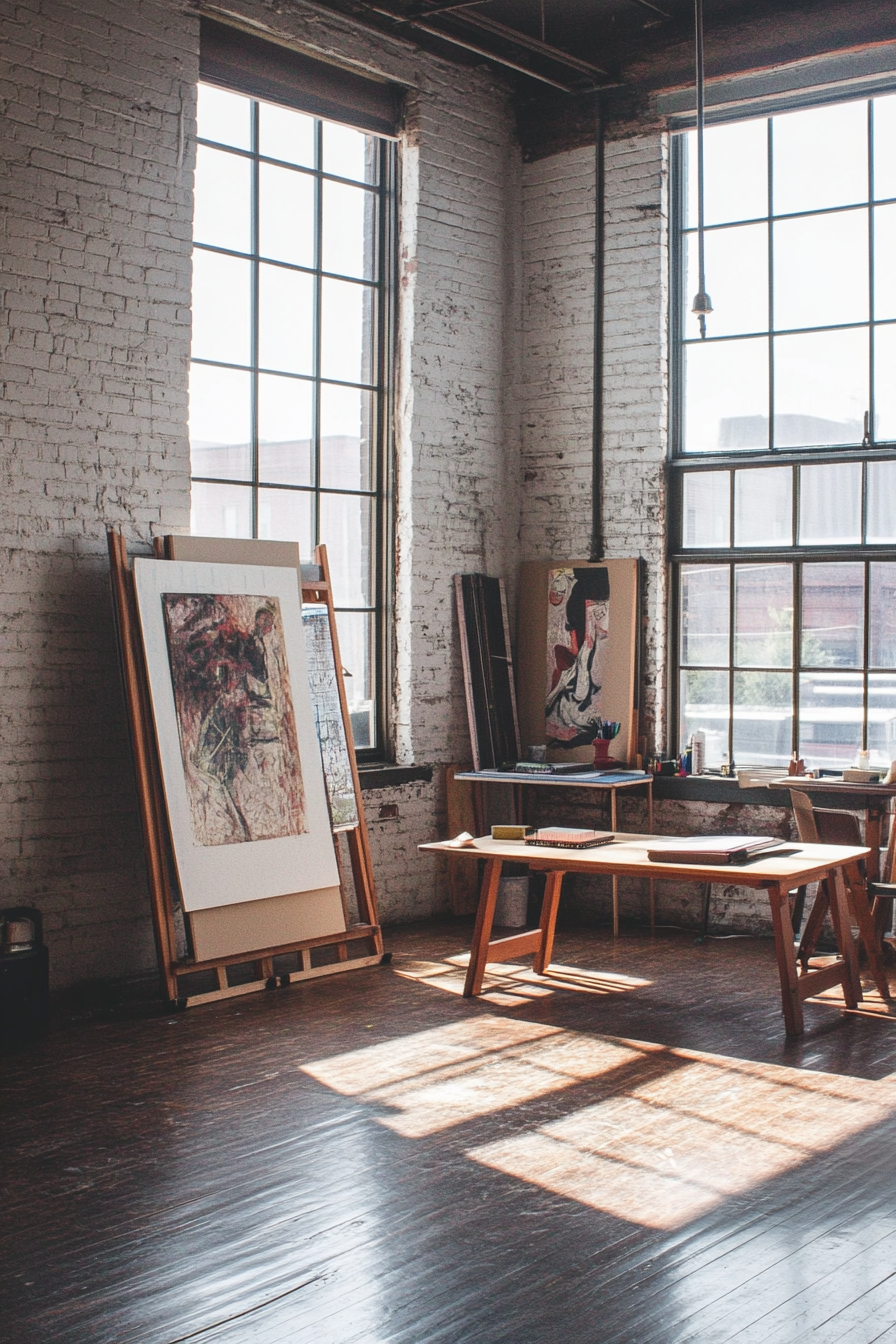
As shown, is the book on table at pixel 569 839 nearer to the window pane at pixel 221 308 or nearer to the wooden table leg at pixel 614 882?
the wooden table leg at pixel 614 882

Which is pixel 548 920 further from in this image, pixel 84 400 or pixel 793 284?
pixel 793 284

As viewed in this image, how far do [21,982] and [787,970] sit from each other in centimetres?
299

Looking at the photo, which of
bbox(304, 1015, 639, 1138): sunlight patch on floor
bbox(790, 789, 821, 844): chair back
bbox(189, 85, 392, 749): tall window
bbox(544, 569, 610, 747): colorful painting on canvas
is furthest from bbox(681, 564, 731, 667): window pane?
bbox(304, 1015, 639, 1138): sunlight patch on floor

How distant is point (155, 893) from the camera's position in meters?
5.66

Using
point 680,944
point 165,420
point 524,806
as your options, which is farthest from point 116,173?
point 680,944

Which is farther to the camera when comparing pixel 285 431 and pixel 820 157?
pixel 820 157

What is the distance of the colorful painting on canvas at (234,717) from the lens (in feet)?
19.2

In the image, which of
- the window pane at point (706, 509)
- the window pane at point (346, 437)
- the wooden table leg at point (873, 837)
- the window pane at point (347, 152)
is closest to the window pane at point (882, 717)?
the wooden table leg at point (873, 837)

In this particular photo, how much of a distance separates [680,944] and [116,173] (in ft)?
15.6

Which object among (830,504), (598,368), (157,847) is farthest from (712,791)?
(157,847)

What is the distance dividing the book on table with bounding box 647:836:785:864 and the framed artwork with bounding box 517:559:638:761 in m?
2.15

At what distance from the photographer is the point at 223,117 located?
22.2 feet

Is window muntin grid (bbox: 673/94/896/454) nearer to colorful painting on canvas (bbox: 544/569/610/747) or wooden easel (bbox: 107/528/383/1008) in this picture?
colorful painting on canvas (bbox: 544/569/610/747)

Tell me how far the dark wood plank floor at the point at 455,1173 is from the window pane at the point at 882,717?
1751 millimetres
